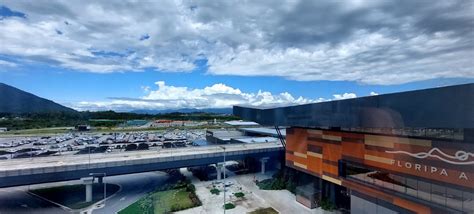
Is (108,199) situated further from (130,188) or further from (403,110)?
(403,110)

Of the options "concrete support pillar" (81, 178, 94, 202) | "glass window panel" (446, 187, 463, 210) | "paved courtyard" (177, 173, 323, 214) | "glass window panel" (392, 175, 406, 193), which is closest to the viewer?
"glass window panel" (446, 187, 463, 210)

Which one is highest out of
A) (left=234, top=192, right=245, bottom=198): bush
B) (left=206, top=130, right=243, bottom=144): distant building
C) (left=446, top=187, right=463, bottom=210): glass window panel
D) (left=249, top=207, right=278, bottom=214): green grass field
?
(left=446, top=187, right=463, bottom=210): glass window panel

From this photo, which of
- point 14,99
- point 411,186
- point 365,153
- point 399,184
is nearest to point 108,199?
point 14,99

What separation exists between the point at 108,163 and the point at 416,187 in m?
7.44

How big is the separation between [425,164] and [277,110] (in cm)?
331

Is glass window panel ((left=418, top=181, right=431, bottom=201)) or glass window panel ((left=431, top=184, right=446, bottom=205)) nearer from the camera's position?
glass window panel ((left=431, top=184, right=446, bottom=205))

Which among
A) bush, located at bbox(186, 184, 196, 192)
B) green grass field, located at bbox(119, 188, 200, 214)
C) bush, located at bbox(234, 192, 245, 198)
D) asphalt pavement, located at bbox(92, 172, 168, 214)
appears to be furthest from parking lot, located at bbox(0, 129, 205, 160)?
bush, located at bbox(234, 192, 245, 198)

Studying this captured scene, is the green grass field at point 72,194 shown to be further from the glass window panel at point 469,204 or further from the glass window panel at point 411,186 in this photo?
the glass window panel at point 469,204

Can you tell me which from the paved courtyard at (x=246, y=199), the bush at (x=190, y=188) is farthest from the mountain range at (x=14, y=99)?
the bush at (x=190, y=188)

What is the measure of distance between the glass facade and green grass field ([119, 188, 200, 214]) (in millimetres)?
3946

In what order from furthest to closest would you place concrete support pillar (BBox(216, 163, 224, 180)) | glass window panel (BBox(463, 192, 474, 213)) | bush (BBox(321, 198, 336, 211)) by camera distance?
concrete support pillar (BBox(216, 163, 224, 180)) → bush (BBox(321, 198, 336, 211)) → glass window panel (BBox(463, 192, 474, 213))

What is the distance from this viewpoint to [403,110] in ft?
12.0

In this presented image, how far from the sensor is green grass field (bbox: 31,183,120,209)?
24.4 ft

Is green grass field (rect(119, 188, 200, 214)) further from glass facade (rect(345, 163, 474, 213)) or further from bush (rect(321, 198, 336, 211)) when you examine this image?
glass facade (rect(345, 163, 474, 213))
